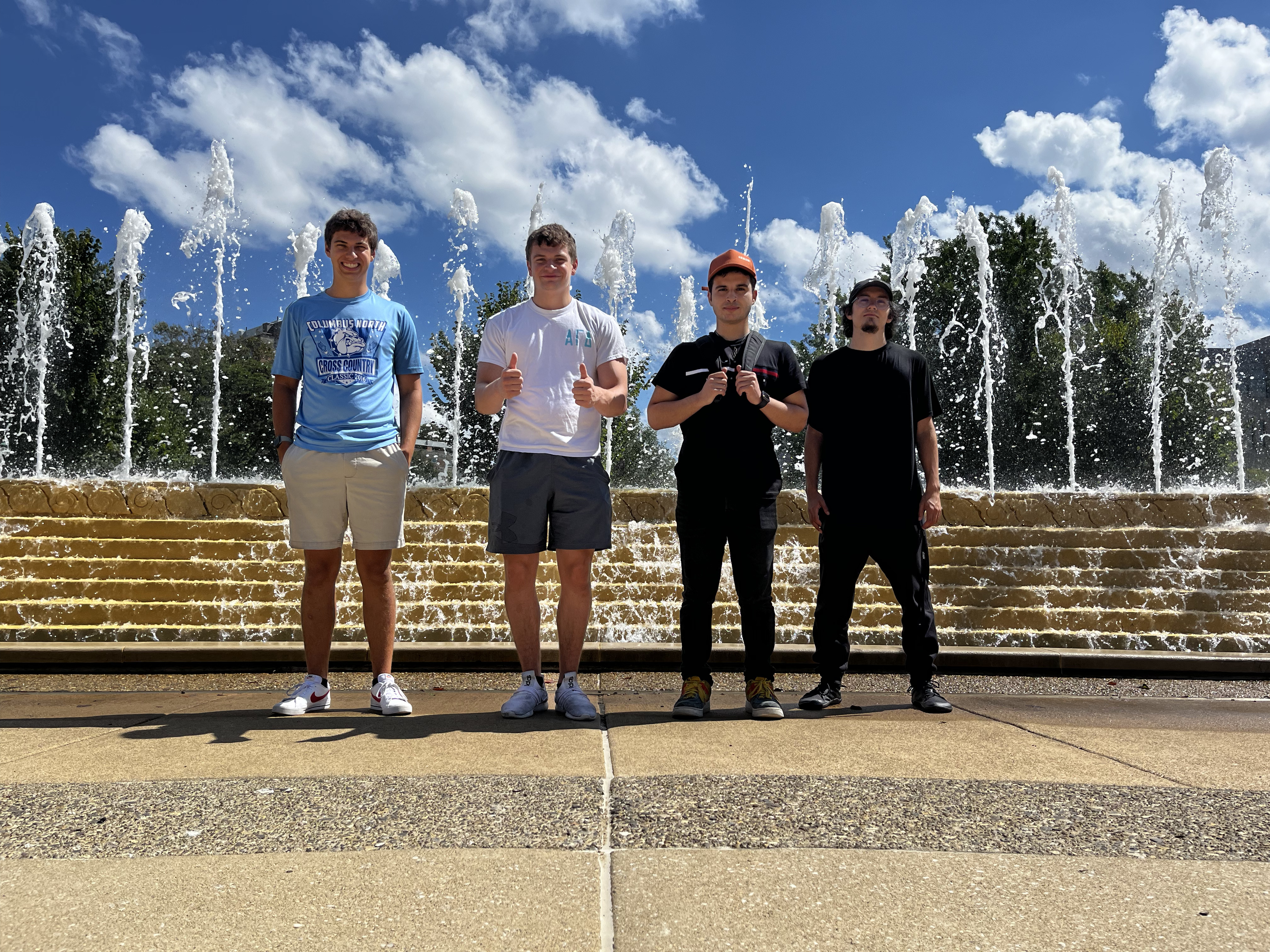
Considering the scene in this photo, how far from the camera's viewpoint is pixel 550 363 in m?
3.55

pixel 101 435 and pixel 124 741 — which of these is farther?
pixel 101 435

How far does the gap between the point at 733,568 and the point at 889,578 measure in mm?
779

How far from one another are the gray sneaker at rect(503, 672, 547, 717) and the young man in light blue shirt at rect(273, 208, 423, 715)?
1.43 feet

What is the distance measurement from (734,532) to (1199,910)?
2136 millimetres

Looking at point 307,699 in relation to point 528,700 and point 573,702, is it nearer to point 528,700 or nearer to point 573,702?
point 528,700

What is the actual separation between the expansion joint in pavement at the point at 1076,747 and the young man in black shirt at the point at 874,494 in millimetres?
192

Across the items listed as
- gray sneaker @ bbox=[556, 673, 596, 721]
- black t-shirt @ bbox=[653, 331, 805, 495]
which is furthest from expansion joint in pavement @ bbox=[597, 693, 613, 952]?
black t-shirt @ bbox=[653, 331, 805, 495]

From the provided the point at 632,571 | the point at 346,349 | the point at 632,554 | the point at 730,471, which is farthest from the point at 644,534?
the point at 346,349

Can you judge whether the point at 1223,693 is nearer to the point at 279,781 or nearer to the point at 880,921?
the point at 880,921

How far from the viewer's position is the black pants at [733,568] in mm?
3514

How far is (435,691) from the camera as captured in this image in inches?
172

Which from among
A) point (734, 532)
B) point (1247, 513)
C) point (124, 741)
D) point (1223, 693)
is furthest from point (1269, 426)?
point (124, 741)

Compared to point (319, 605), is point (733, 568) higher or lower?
higher

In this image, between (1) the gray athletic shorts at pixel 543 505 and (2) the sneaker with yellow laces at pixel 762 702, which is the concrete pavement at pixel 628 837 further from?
(1) the gray athletic shorts at pixel 543 505
